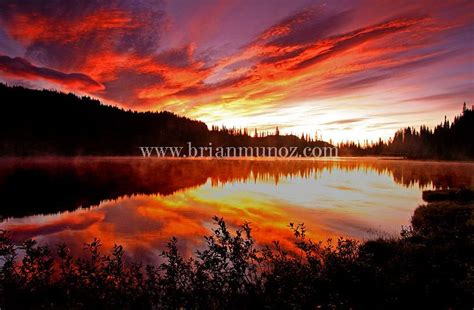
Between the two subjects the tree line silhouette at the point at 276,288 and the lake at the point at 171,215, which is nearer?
the tree line silhouette at the point at 276,288

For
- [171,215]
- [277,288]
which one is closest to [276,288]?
[277,288]

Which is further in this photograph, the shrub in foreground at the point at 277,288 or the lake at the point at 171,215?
the lake at the point at 171,215

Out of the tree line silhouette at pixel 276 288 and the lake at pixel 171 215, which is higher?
the tree line silhouette at pixel 276 288

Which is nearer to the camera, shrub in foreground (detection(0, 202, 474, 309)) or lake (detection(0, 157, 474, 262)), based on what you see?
shrub in foreground (detection(0, 202, 474, 309))

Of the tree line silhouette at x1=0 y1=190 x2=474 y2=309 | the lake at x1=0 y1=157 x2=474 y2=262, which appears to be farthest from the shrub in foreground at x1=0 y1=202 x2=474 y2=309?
the lake at x1=0 y1=157 x2=474 y2=262

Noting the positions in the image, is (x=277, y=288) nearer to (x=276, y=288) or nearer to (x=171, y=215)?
(x=276, y=288)

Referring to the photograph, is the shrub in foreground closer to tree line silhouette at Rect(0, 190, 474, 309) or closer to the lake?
tree line silhouette at Rect(0, 190, 474, 309)

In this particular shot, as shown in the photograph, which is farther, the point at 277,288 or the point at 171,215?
the point at 171,215

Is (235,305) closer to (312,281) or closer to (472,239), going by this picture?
(312,281)

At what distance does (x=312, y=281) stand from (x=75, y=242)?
2089 centimetres

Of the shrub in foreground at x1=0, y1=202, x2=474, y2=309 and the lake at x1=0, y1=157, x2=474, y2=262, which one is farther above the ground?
the shrub in foreground at x1=0, y1=202, x2=474, y2=309

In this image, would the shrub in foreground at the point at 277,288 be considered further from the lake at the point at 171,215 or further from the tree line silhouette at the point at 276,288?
the lake at the point at 171,215

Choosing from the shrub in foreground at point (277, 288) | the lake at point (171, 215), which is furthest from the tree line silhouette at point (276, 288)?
the lake at point (171, 215)

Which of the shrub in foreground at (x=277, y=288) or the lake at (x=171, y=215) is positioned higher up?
the shrub in foreground at (x=277, y=288)
